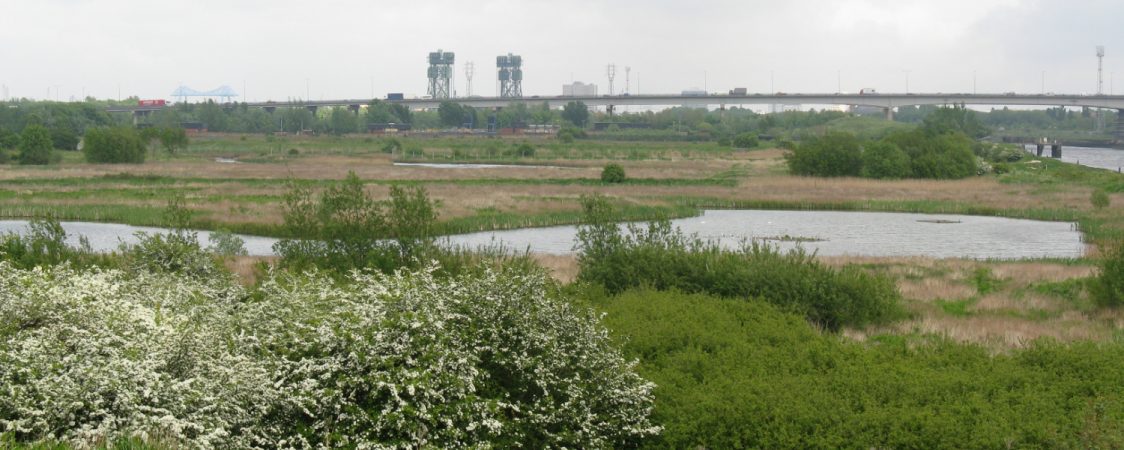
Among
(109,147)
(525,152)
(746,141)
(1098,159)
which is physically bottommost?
(1098,159)

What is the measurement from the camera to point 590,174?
291 feet

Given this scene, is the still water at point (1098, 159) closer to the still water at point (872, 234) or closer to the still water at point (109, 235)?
the still water at point (872, 234)

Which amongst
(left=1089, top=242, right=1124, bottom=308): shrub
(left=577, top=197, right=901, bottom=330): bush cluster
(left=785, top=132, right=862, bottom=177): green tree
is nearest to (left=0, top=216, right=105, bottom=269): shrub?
(left=577, top=197, right=901, bottom=330): bush cluster

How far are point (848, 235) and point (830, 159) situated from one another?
3379 centimetres

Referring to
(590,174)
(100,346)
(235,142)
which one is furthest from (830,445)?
(235,142)

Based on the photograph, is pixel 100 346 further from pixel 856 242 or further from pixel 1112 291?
pixel 856 242

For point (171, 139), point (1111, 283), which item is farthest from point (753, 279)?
point (171, 139)

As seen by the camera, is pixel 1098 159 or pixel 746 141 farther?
pixel 746 141

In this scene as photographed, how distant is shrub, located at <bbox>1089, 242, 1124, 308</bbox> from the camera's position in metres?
25.1

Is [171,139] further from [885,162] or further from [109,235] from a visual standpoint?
[885,162]

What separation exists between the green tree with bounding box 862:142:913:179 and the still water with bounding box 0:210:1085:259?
21.6 metres

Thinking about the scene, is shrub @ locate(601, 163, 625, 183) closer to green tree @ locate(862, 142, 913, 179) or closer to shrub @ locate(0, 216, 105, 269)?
green tree @ locate(862, 142, 913, 179)

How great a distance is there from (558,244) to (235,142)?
127 meters

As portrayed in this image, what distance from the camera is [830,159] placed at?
8494cm
